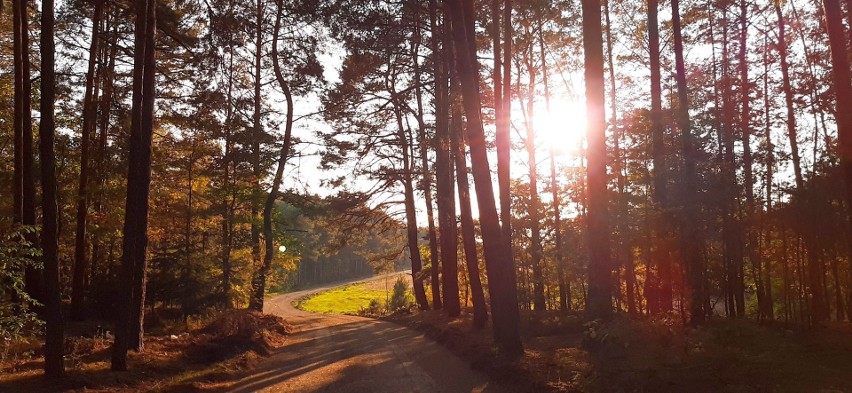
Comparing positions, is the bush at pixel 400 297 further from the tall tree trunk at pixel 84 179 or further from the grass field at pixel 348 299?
the tall tree trunk at pixel 84 179

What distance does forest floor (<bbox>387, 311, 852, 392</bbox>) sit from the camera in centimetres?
691

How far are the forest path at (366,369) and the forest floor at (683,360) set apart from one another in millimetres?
722

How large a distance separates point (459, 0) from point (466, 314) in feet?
42.3

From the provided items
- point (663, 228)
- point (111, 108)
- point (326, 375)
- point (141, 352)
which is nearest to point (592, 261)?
point (663, 228)

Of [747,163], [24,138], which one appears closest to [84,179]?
[24,138]

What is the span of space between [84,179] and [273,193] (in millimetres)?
7062

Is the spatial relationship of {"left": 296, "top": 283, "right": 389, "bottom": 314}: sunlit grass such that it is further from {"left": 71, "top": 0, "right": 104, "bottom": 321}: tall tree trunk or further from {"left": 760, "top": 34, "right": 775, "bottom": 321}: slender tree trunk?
{"left": 760, "top": 34, "right": 775, "bottom": 321}: slender tree trunk

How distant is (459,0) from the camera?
11633 mm

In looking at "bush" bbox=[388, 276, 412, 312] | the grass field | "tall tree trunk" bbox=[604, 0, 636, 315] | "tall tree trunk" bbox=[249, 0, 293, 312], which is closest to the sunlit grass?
the grass field

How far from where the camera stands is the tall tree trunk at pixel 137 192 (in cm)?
1007

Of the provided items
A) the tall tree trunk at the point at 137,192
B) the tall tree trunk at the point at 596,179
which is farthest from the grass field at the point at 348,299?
the tall tree trunk at the point at 596,179

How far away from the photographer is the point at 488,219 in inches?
447

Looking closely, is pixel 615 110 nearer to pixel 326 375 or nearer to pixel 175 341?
pixel 326 375

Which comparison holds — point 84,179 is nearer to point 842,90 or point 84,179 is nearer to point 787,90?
point 842,90
